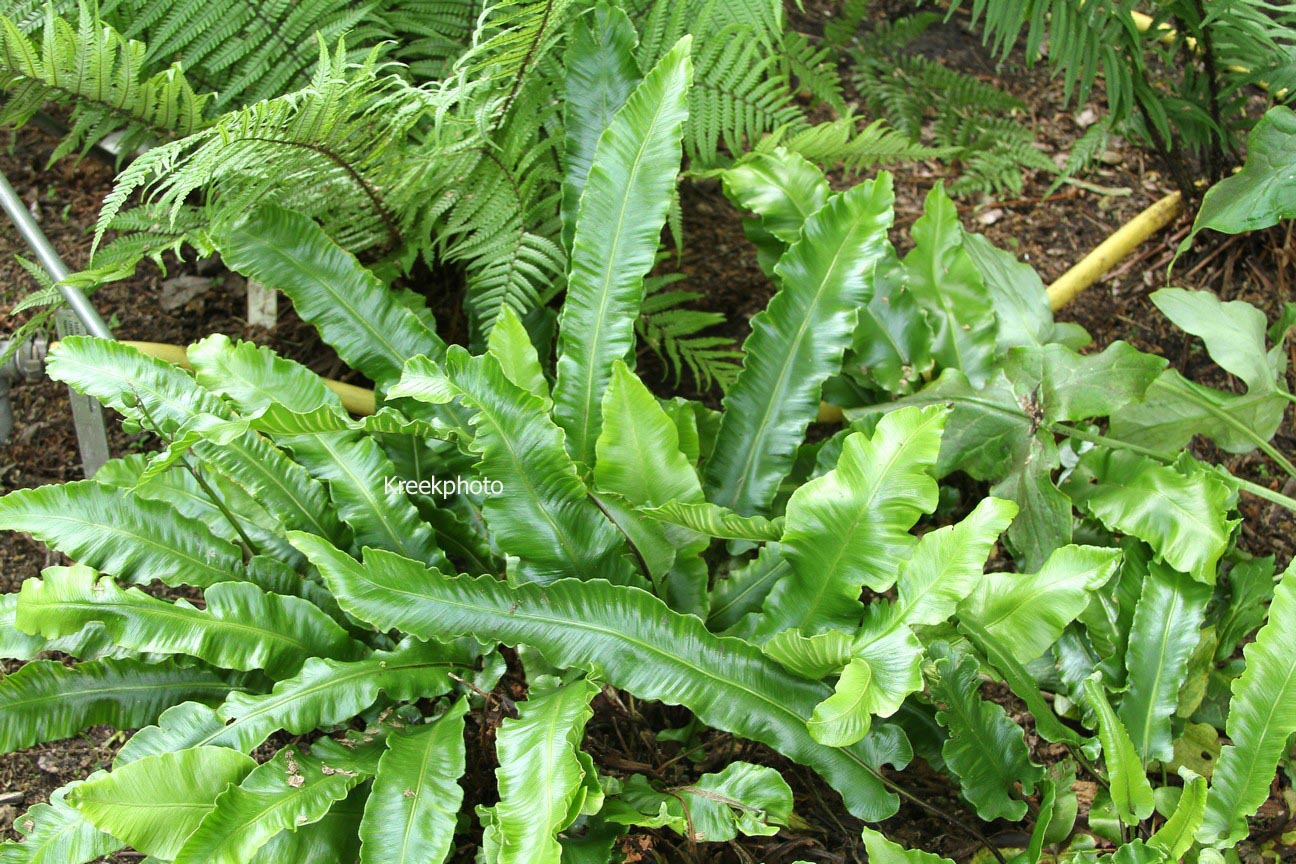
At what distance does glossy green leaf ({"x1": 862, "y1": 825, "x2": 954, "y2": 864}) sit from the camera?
51.8 inches

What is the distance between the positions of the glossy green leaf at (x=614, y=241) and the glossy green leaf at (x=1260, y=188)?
81cm

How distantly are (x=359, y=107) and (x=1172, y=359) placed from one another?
1.62 meters

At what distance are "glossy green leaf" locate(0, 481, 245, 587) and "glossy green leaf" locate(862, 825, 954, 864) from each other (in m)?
0.97

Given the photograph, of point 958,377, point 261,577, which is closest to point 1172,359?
point 958,377

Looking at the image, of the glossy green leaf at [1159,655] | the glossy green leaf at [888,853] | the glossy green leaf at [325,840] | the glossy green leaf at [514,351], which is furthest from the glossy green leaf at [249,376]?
the glossy green leaf at [1159,655]

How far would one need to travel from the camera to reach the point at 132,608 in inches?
56.4

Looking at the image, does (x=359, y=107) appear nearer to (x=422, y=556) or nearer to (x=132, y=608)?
(x=422, y=556)

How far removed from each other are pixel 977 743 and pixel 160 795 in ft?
3.49

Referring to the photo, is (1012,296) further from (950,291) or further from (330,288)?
(330,288)

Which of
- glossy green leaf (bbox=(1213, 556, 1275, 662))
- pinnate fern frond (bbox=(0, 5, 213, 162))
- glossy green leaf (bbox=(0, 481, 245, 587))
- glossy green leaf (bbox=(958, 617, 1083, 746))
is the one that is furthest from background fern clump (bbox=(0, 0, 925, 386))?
glossy green leaf (bbox=(1213, 556, 1275, 662))

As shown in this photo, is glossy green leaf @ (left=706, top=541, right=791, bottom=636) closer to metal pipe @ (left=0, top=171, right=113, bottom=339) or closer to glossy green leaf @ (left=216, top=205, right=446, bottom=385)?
glossy green leaf @ (left=216, top=205, right=446, bottom=385)

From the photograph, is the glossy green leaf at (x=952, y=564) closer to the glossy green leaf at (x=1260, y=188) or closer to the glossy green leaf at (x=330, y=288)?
the glossy green leaf at (x=1260, y=188)

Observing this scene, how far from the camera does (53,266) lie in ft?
5.58

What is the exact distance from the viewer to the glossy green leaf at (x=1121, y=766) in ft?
4.47
